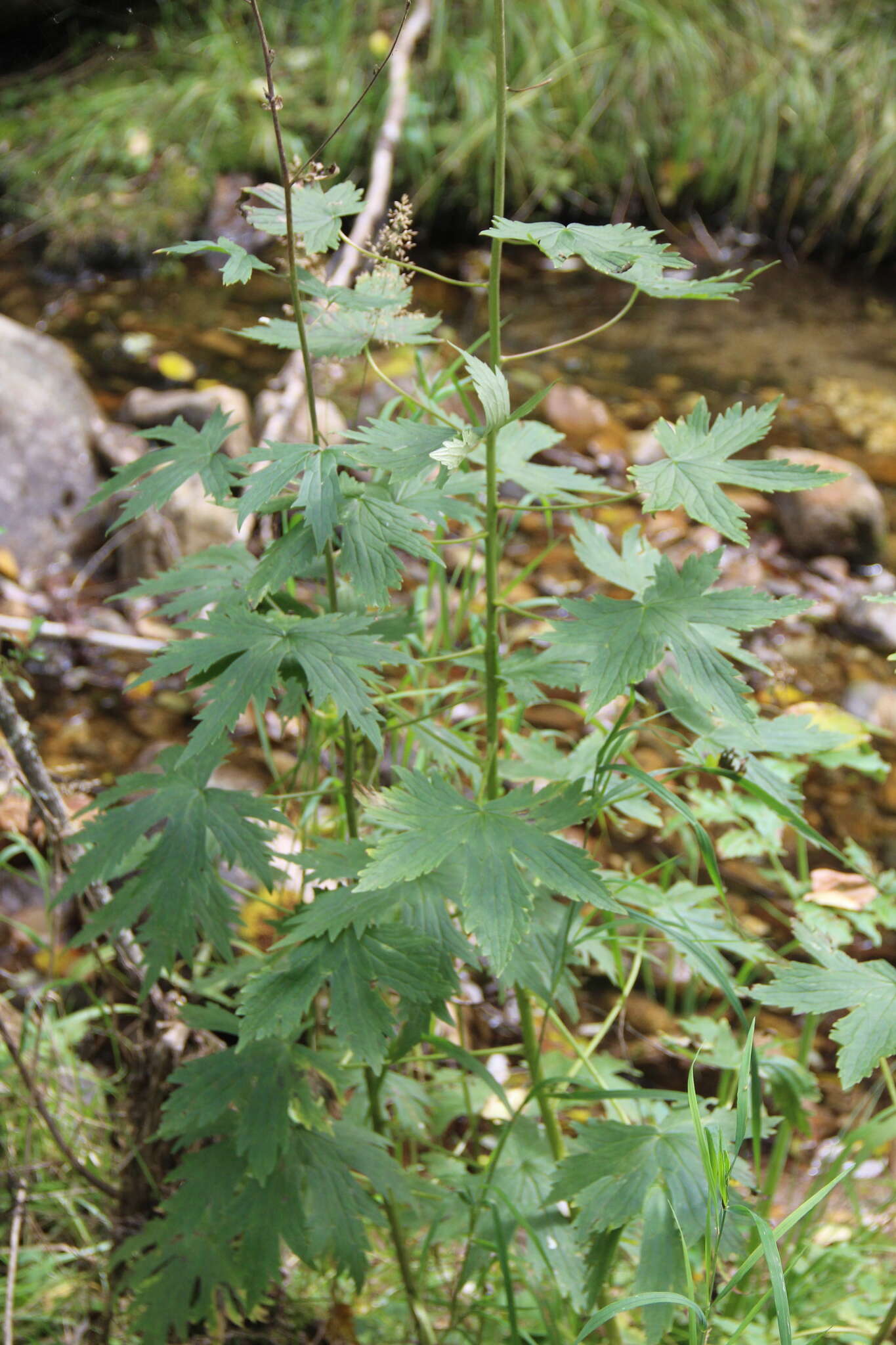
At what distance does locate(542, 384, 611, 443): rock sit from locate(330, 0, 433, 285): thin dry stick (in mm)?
924

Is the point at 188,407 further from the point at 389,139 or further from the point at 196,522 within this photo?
the point at 389,139

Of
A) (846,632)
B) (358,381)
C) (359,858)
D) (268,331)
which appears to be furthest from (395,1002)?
(358,381)

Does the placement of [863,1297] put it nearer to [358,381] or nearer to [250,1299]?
[250,1299]

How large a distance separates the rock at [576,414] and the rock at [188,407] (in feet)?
3.84

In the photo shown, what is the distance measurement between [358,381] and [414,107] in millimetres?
1710

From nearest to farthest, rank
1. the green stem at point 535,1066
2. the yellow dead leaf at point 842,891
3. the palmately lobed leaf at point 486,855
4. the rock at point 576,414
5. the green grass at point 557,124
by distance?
1. the palmately lobed leaf at point 486,855
2. the green stem at point 535,1066
3. the yellow dead leaf at point 842,891
4. the rock at point 576,414
5. the green grass at point 557,124

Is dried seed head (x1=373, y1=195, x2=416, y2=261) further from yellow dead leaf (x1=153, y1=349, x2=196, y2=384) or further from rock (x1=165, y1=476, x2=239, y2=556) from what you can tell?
yellow dead leaf (x1=153, y1=349, x2=196, y2=384)

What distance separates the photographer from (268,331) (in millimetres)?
1210

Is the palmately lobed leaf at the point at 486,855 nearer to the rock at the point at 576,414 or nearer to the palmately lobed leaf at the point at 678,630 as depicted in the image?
the palmately lobed leaf at the point at 678,630

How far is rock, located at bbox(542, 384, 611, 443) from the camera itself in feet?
13.2

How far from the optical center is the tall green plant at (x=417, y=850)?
3.30 ft

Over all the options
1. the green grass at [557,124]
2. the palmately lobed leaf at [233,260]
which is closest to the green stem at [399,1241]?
the palmately lobed leaf at [233,260]

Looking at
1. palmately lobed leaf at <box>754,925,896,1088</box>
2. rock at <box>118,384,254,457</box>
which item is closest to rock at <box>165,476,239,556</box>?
rock at <box>118,384,254,457</box>

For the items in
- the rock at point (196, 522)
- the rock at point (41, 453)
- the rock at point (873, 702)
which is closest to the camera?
the rock at point (873, 702)
